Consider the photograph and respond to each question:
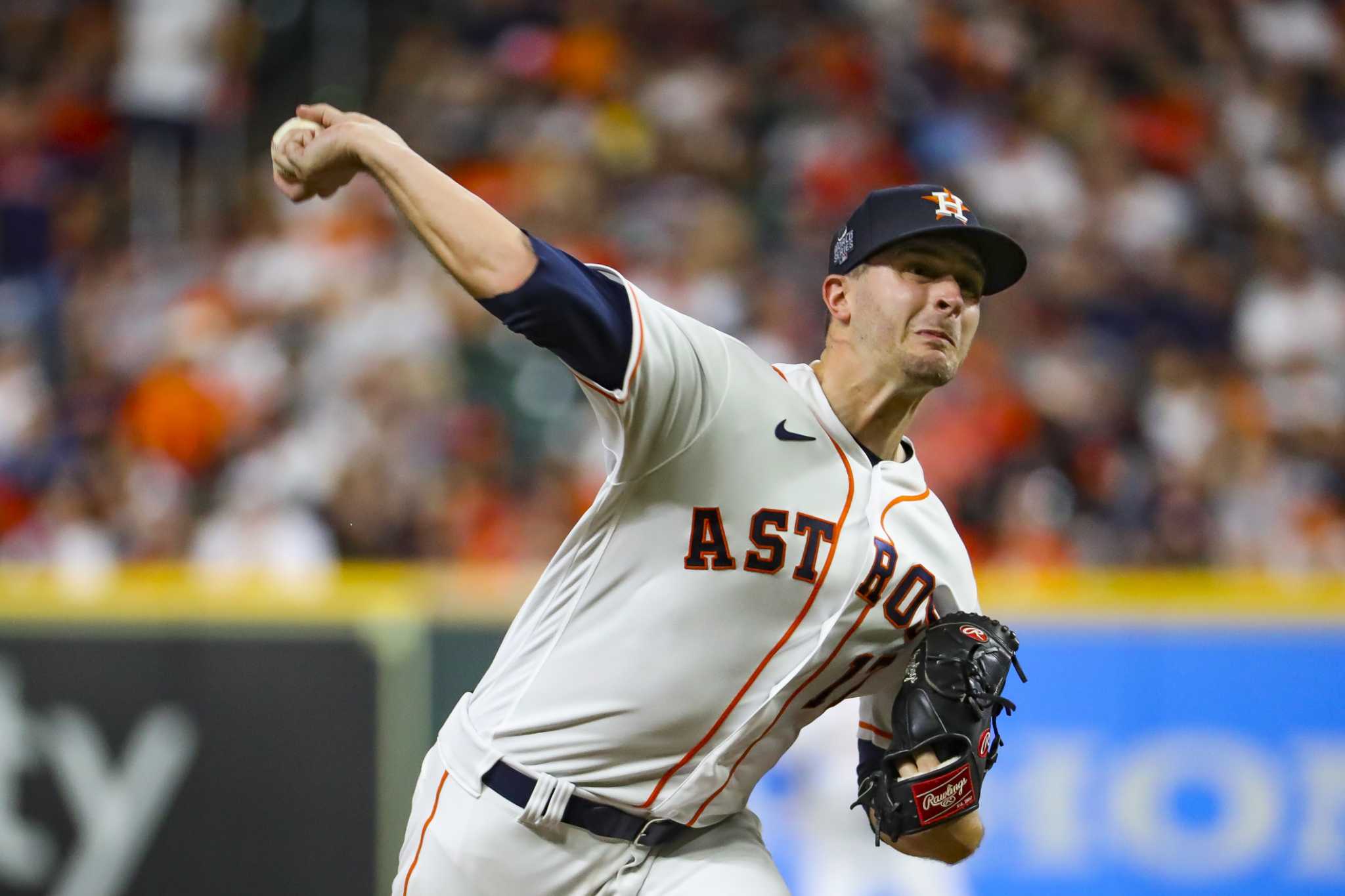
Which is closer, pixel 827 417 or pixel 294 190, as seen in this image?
pixel 294 190

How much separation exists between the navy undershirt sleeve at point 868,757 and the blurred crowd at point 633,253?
3990mm

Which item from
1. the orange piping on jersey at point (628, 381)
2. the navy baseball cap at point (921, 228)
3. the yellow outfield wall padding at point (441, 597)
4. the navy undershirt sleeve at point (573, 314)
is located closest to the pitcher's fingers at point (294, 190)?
the navy undershirt sleeve at point (573, 314)

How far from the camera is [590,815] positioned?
9.78 feet

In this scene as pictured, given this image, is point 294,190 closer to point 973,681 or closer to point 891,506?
point 891,506

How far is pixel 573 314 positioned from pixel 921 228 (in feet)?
2.57

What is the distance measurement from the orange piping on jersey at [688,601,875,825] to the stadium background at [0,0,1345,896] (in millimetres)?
2946

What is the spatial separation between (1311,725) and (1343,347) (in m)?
3.04

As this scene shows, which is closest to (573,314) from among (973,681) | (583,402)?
(973,681)

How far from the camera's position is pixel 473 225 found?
8.09ft

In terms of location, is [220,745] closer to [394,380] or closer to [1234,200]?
[394,380]

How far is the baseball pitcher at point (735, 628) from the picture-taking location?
9.56 ft

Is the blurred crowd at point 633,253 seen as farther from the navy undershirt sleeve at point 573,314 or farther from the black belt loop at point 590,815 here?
the navy undershirt sleeve at point 573,314

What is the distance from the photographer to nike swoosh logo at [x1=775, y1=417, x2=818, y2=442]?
9.72 feet

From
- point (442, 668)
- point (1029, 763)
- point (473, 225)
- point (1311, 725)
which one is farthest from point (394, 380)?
point (473, 225)
